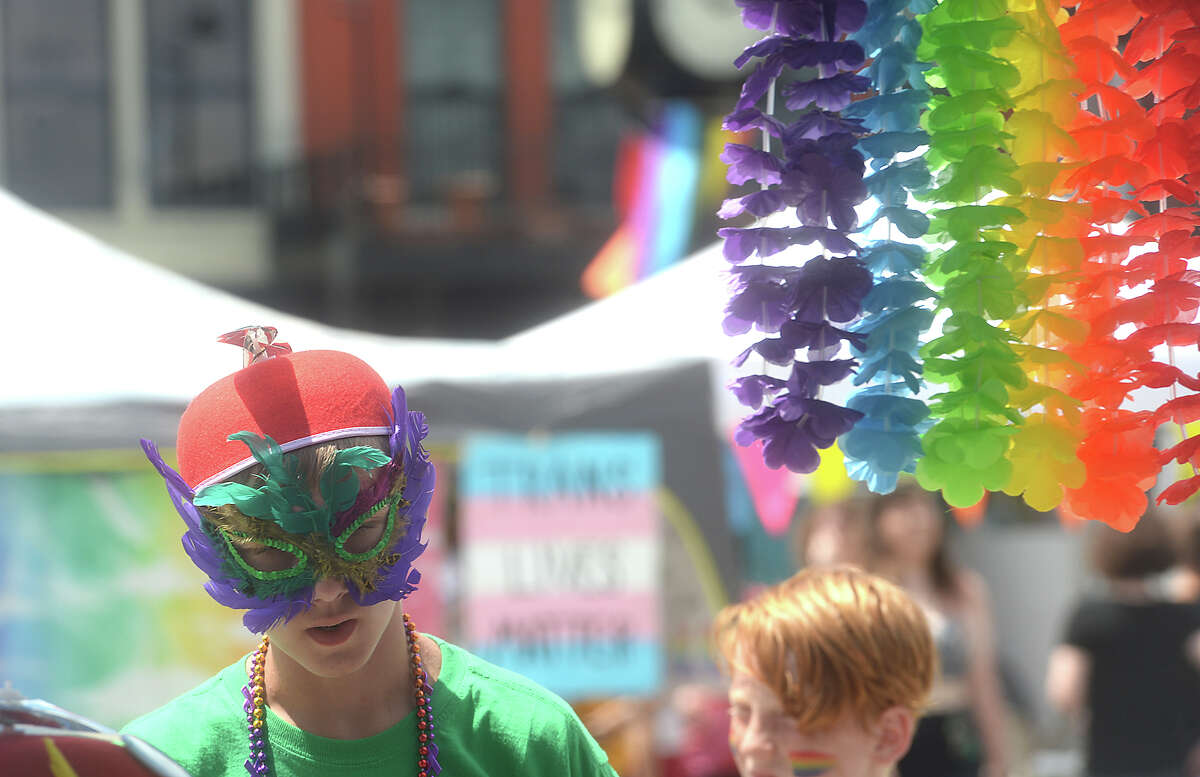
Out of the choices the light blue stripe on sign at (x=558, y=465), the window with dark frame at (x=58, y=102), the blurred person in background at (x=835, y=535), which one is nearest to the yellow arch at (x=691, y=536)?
the light blue stripe on sign at (x=558, y=465)

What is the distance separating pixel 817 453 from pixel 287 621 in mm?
564

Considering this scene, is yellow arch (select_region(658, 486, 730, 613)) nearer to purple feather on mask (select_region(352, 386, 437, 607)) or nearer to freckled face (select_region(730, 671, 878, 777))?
freckled face (select_region(730, 671, 878, 777))

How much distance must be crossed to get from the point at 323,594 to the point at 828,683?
74 centimetres

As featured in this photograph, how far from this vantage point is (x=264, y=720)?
1.52 metres

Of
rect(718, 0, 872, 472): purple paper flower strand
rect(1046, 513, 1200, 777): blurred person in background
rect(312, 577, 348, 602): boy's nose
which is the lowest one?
rect(1046, 513, 1200, 777): blurred person in background

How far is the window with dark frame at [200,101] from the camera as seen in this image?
45.1 feet

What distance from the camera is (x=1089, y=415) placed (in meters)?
1.47

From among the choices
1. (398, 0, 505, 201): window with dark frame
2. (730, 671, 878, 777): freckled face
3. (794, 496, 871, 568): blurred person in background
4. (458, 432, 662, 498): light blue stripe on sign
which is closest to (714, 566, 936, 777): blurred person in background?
(730, 671, 878, 777): freckled face

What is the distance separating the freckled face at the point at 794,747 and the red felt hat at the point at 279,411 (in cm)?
Answer: 72

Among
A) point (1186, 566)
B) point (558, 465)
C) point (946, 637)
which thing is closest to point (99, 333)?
point (558, 465)

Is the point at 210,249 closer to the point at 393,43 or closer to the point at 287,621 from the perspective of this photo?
the point at 393,43

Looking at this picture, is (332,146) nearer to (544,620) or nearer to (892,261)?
(544,620)

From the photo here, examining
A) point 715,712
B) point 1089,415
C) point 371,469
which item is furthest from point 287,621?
point 715,712

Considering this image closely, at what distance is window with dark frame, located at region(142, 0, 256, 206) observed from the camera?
13.7m
